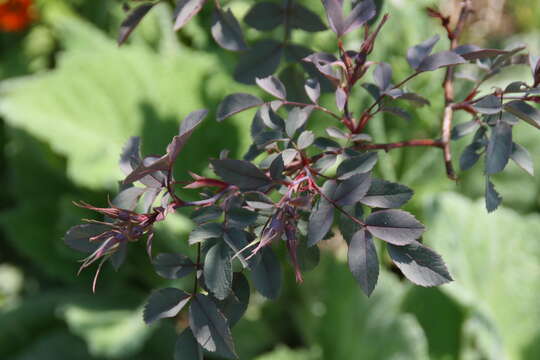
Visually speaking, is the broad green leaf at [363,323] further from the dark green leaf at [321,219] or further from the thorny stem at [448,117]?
the dark green leaf at [321,219]

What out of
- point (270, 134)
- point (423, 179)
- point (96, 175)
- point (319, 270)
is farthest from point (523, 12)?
point (270, 134)

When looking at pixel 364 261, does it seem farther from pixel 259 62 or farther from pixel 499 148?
pixel 259 62

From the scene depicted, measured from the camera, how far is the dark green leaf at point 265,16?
77 centimetres

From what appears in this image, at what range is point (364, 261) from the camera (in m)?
0.53

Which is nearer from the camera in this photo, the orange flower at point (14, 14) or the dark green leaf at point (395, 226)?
the dark green leaf at point (395, 226)

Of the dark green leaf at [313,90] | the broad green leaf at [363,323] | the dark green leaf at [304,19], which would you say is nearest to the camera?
the dark green leaf at [313,90]

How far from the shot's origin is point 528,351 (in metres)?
1.50

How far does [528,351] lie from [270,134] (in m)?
1.20

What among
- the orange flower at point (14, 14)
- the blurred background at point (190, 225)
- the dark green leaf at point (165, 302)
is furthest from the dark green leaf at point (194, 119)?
the orange flower at point (14, 14)

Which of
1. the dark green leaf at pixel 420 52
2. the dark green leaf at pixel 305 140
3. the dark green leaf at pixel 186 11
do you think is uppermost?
the dark green leaf at pixel 186 11

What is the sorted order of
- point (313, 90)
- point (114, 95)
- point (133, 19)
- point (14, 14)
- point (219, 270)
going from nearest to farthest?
1. point (219, 270)
2. point (313, 90)
3. point (133, 19)
4. point (114, 95)
5. point (14, 14)

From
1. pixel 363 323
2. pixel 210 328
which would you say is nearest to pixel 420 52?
pixel 210 328

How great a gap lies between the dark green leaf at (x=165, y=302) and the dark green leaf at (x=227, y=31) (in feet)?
1.00

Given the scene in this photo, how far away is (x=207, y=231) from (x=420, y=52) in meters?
0.31
